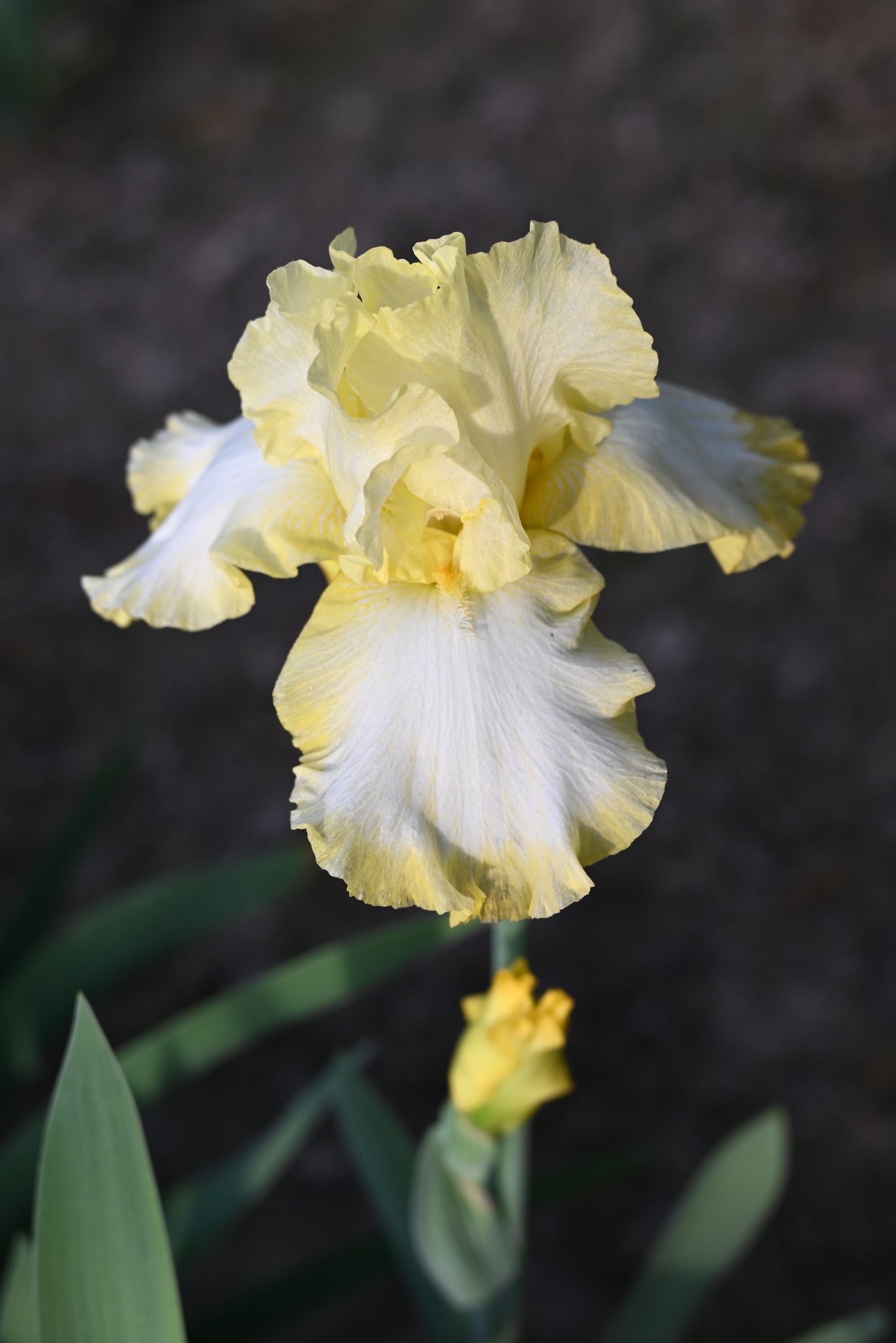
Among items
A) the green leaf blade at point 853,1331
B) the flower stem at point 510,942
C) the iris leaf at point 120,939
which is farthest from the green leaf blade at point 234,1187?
the green leaf blade at point 853,1331

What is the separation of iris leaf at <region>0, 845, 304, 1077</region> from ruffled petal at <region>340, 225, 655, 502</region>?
0.66 metres

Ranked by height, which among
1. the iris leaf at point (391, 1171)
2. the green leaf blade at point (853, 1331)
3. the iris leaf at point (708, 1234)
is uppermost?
the iris leaf at point (391, 1171)

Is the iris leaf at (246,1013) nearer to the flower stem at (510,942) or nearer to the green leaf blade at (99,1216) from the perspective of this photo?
the flower stem at (510,942)


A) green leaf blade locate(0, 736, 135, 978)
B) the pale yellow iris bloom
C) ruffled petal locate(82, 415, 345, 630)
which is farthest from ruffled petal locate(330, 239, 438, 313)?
green leaf blade locate(0, 736, 135, 978)

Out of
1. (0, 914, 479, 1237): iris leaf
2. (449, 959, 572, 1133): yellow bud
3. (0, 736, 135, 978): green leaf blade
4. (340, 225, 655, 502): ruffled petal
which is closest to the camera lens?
(340, 225, 655, 502): ruffled petal

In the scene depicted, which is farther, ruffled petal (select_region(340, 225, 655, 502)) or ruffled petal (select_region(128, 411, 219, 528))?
ruffled petal (select_region(128, 411, 219, 528))

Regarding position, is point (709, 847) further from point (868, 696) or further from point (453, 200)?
point (453, 200)

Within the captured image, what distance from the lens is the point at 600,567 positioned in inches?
68.2

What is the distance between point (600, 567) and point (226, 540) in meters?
1.11

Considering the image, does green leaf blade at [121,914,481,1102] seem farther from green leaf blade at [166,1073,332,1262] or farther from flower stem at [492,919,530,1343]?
flower stem at [492,919,530,1343]

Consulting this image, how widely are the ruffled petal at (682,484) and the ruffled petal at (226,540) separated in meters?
A: 0.14

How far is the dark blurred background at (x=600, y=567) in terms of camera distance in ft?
5.34

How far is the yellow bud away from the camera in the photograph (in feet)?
2.48

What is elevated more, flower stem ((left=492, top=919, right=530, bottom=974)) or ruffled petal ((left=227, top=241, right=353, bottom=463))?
ruffled petal ((left=227, top=241, right=353, bottom=463))
